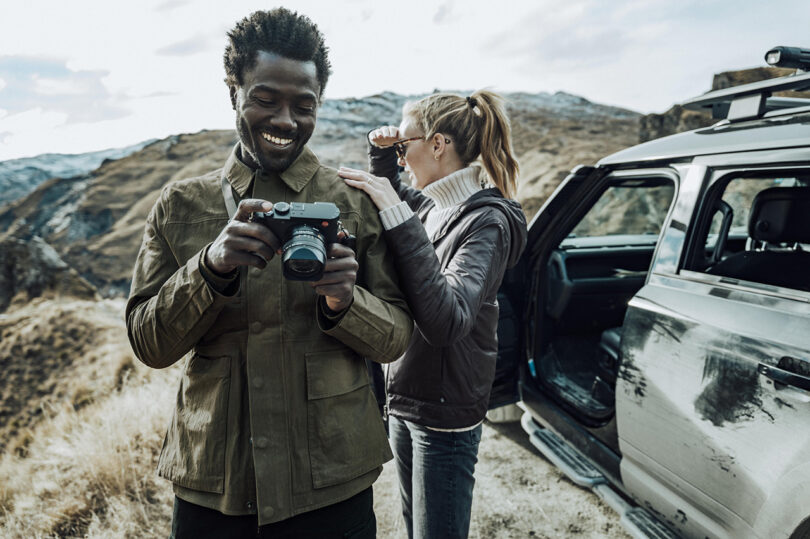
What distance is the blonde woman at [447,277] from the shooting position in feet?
4.64

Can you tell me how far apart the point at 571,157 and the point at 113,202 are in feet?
104

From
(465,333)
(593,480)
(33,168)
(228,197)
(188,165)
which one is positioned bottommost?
(33,168)

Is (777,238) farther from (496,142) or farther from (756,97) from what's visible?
(496,142)

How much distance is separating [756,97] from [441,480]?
6.25 ft

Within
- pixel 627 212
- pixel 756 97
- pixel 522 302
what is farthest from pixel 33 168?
pixel 756 97

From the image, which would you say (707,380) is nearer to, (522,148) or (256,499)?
(256,499)

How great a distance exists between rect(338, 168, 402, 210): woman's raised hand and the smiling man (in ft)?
0.32

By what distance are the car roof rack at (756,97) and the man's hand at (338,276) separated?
175 cm

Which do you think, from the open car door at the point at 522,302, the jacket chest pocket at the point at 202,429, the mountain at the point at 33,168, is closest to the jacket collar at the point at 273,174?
the jacket chest pocket at the point at 202,429

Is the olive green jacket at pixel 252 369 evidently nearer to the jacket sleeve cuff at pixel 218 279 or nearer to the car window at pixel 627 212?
the jacket sleeve cuff at pixel 218 279

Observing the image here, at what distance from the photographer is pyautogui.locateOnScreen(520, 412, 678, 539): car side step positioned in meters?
2.11

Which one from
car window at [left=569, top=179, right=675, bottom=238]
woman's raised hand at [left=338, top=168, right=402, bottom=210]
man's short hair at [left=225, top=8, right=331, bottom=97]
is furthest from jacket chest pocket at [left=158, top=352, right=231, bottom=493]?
car window at [left=569, top=179, right=675, bottom=238]

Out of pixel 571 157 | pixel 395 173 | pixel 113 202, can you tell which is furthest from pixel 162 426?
pixel 113 202

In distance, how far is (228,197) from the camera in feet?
4.17
